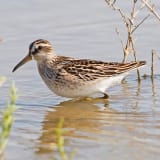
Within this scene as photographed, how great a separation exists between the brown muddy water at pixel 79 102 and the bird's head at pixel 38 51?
1.24 ft

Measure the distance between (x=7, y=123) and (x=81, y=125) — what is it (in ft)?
12.0

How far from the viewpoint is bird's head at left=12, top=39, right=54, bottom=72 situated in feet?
34.7

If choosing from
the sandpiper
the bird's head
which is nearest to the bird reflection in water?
the sandpiper

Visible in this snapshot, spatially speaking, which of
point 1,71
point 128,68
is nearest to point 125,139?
point 128,68

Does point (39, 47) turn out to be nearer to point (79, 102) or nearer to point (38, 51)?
point (38, 51)

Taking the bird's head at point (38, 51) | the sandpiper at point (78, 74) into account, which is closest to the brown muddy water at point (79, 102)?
the sandpiper at point (78, 74)

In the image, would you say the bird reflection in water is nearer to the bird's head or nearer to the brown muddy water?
the brown muddy water

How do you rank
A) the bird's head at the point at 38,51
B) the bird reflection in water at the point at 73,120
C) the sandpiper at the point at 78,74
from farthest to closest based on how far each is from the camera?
the bird's head at the point at 38,51 → the sandpiper at the point at 78,74 → the bird reflection in water at the point at 73,120

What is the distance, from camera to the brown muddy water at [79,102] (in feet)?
25.0

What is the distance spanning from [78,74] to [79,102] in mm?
414

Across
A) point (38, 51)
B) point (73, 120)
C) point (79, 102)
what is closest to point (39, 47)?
point (38, 51)

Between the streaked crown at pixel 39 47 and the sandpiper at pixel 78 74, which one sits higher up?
the streaked crown at pixel 39 47

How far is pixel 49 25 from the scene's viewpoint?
506 inches

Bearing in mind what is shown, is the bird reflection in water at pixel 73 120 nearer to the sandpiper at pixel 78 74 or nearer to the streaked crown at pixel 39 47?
the sandpiper at pixel 78 74
